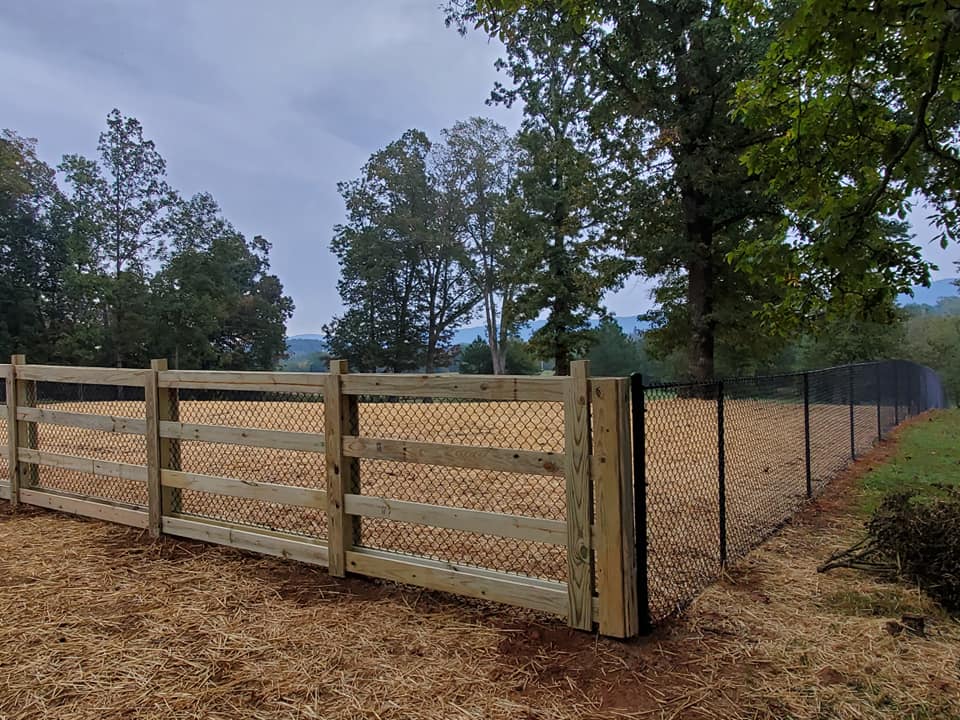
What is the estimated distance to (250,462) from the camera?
617 centimetres

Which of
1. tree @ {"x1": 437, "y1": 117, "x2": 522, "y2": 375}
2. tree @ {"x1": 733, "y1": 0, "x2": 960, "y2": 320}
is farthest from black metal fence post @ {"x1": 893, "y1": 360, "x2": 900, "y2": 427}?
tree @ {"x1": 437, "y1": 117, "x2": 522, "y2": 375}

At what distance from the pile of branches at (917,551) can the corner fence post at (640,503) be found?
1.63 meters

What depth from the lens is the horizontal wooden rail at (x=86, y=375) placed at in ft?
13.5

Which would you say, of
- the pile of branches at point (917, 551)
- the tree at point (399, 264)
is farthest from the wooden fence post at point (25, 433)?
the tree at point (399, 264)

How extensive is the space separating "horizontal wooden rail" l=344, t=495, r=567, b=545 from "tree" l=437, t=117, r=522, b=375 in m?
32.8

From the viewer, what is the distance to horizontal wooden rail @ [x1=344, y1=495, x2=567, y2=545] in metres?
2.59

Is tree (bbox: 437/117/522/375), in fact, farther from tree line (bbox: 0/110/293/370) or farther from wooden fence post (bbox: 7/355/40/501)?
wooden fence post (bbox: 7/355/40/501)

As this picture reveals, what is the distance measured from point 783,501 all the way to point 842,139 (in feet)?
9.80

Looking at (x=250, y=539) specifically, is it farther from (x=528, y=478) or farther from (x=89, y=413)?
(x=528, y=478)

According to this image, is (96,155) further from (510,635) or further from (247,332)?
(510,635)

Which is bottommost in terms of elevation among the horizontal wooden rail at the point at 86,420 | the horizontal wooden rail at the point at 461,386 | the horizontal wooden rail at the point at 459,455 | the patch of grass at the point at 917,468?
the patch of grass at the point at 917,468

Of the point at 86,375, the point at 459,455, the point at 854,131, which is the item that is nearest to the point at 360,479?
the point at 459,455

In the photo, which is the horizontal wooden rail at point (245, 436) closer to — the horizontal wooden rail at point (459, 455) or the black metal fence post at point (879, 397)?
the horizontal wooden rail at point (459, 455)

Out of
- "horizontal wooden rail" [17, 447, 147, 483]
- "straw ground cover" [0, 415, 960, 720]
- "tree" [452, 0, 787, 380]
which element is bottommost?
"straw ground cover" [0, 415, 960, 720]
